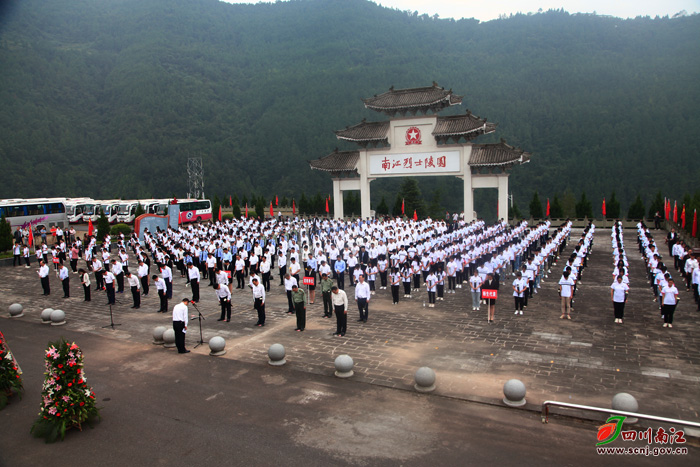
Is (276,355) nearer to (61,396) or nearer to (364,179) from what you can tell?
(61,396)

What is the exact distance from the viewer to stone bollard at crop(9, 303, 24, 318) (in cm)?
1309

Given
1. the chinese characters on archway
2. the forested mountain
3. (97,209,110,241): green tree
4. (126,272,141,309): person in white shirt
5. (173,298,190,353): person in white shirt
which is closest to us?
(173,298,190,353): person in white shirt

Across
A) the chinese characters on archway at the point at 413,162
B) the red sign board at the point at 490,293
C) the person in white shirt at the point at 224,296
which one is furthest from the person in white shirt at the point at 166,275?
the chinese characters on archway at the point at 413,162

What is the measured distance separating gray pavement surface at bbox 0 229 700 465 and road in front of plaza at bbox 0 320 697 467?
0.05 metres

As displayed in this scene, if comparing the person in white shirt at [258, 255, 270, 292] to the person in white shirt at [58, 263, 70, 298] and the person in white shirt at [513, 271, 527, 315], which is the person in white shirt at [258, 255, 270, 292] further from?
the person in white shirt at [513, 271, 527, 315]

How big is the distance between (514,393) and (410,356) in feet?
8.30

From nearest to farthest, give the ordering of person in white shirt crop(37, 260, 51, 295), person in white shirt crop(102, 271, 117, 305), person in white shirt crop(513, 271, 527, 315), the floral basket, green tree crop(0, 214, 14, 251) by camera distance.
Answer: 1. the floral basket
2. person in white shirt crop(513, 271, 527, 315)
3. person in white shirt crop(102, 271, 117, 305)
4. person in white shirt crop(37, 260, 51, 295)
5. green tree crop(0, 214, 14, 251)

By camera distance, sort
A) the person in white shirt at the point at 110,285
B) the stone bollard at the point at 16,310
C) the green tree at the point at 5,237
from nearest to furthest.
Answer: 1. the stone bollard at the point at 16,310
2. the person in white shirt at the point at 110,285
3. the green tree at the point at 5,237

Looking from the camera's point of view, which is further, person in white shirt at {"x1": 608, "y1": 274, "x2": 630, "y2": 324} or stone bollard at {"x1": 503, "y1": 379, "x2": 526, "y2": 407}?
person in white shirt at {"x1": 608, "y1": 274, "x2": 630, "y2": 324}

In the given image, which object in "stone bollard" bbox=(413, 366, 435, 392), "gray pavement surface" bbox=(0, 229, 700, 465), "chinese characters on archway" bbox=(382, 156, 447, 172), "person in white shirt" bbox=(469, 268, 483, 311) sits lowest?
"gray pavement surface" bbox=(0, 229, 700, 465)

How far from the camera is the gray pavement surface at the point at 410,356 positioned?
6879 mm

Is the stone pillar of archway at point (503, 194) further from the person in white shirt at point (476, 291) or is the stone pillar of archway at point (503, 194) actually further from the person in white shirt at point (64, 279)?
the person in white shirt at point (64, 279)

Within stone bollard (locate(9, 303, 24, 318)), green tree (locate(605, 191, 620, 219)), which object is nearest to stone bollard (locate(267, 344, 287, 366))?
stone bollard (locate(9, 303, 24, 318))

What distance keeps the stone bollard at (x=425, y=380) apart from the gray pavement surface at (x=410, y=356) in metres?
0.17
